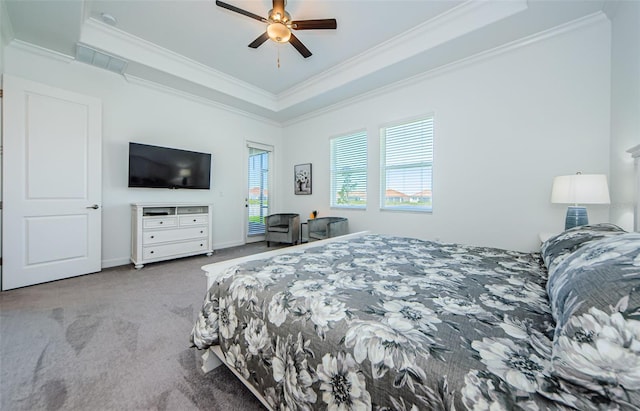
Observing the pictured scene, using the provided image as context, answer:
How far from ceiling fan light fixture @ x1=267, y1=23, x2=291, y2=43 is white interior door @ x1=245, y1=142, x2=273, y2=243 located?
3.01 m

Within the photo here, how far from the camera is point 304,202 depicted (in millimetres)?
5371

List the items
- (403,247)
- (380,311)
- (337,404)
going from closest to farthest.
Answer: (337,404), (380,311), (403,247)

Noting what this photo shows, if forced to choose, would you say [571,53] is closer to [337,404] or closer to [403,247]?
[403,247]

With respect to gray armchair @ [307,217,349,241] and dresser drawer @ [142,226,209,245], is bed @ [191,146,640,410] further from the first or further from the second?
dresser drawer @ [142,226,209,245]

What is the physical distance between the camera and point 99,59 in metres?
3.23

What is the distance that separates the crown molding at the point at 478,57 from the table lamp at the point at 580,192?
5.47ft

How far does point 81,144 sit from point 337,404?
13.6 ft

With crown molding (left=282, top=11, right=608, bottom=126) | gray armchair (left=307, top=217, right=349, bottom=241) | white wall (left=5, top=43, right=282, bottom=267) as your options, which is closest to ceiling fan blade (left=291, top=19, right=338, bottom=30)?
crown molding (left=282, top=11, right=608, bottom=126)

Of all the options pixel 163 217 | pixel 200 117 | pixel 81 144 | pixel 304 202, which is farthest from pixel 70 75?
pixel 304 202

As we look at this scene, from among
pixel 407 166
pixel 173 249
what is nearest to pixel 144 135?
pixel 173 249

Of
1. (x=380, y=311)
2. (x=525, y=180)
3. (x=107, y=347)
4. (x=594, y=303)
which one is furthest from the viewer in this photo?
(x=525, y=180)

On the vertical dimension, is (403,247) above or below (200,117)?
below

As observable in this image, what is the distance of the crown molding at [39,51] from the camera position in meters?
2.91

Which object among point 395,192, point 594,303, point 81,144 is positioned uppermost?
point 81,144
